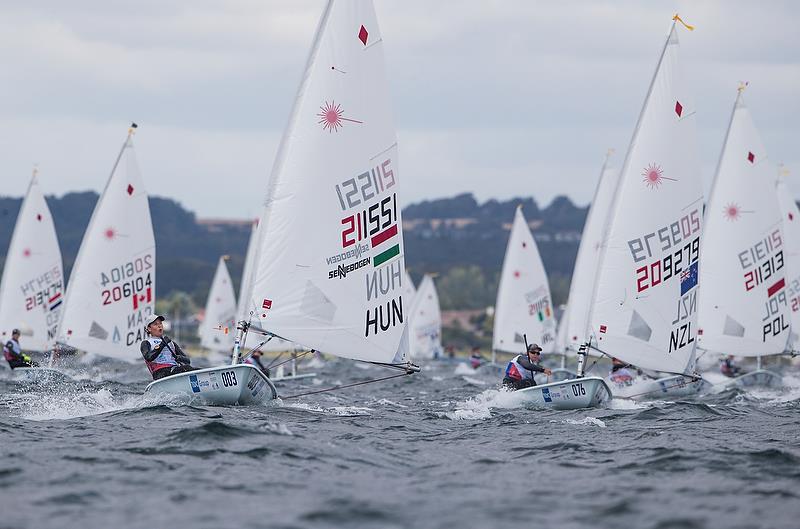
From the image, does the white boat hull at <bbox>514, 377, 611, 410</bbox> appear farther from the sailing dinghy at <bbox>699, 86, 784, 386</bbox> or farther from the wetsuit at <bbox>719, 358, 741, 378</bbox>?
the wetsuit at <bbox>719, 358, 741, 378</bbox>

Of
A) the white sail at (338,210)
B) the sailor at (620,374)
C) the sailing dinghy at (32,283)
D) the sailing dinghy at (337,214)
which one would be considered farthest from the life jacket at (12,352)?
the sailor at (620,374)

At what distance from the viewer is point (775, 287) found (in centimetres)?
2888

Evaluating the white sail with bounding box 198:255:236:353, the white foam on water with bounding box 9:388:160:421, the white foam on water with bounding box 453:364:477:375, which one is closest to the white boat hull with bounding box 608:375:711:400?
the white foam on water with bounding box 9:388:160:421

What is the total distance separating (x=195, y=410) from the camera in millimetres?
16188

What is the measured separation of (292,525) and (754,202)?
21906 millimetres

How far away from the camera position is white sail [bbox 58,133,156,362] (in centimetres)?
2811

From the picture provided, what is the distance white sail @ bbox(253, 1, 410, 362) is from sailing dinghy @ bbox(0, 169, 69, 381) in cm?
1803

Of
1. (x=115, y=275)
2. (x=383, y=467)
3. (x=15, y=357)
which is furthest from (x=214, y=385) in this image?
(x=115, y=275)

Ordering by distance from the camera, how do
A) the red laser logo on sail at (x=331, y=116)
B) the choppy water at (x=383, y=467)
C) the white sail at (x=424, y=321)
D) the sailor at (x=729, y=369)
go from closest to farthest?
the choppy water at (x=383, y=467), the red laser logo on sail at (x=331, y=116), the sailor at (x=729, y=369), the white sail at (x=424, y=321)

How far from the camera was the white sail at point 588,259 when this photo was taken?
117 feet

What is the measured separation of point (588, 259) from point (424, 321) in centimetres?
1817

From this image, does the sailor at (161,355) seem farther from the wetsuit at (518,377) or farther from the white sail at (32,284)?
the white sail at (32,284)

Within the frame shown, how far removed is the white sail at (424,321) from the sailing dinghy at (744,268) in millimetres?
25432

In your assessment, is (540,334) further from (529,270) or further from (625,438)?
(625,438)
